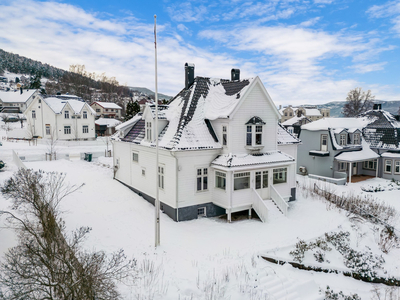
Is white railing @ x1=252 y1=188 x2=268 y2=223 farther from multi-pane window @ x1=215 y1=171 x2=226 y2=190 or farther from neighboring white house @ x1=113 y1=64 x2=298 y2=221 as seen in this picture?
multi-pane window @ x1=215 y1=171 x2=226 y2=190

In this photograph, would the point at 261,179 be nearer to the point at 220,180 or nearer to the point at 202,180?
the point at 220,180

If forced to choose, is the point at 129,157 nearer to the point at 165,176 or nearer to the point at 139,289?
the point at 165,176

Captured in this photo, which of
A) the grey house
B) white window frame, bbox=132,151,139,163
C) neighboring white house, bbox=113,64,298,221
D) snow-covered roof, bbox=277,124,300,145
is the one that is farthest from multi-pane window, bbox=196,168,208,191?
the grey house

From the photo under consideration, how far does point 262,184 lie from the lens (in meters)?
19.8

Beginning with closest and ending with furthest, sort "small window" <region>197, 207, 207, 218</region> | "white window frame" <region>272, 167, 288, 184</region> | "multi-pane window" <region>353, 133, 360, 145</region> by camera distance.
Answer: "small window" <region>197, 207, 207, 218</region> < "white window frame" <region>272, 167, 288, 184</region> < "multi-pane window" <region>353, 133, 360, 145</region>

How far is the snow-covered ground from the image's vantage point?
1168 centimetres

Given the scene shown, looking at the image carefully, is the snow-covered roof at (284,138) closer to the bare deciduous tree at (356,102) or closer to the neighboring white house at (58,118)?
the neighboring white house at (58,118)

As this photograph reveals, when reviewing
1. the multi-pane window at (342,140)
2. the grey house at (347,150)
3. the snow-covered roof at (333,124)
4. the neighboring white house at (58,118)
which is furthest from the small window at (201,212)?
the neighboring white house at (58,118)

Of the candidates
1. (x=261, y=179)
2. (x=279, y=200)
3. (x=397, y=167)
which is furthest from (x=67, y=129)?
(x=397, y=167)

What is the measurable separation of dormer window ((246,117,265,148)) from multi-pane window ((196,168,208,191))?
3.45 meters

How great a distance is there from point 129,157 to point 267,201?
37.2 feet

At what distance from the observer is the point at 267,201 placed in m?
19.8

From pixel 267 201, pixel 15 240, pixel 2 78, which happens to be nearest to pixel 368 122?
pixel 267 201

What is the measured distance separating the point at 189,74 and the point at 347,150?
2206cm
